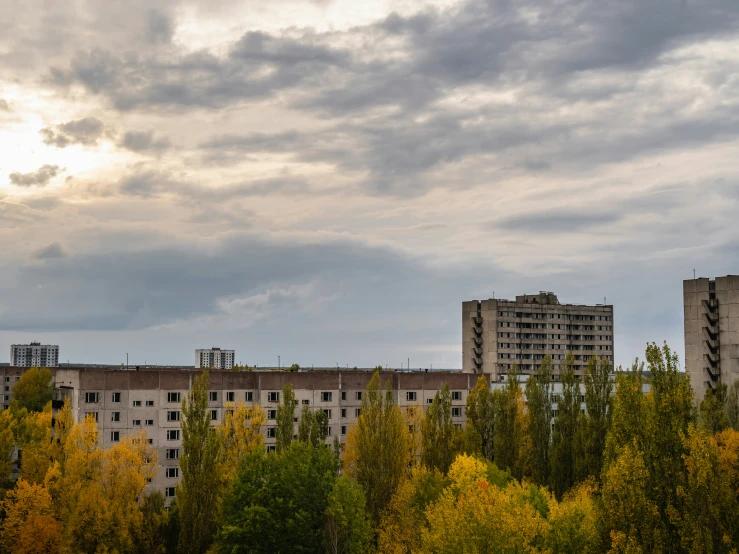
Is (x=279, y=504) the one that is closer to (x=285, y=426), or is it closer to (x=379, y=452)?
(x=379, y=452)

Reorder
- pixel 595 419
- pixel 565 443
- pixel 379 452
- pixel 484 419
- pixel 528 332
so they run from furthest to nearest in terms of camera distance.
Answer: pixel 528 332 < pixel 484 419 < pixel 565 443 < pixel 595 419 < pixel 379 452

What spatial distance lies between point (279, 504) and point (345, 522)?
5427 mm

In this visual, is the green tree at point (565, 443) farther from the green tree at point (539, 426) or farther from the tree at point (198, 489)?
the tree at point (198, 489)

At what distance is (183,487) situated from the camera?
5772 cm

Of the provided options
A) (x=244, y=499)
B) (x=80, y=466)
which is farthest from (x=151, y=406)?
(x=244, y=499)

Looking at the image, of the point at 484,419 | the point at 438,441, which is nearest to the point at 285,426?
the point at 438,441

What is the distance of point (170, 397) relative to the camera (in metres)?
80.9

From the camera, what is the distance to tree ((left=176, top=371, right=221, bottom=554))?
5678cm

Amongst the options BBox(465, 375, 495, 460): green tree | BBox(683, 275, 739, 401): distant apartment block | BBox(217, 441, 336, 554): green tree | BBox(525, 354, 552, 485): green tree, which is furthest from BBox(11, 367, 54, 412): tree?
BBox(683, 275, 739, 401): distant apartment block

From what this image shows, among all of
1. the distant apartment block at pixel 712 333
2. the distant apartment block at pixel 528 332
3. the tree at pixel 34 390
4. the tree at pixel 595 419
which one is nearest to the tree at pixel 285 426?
the tree at pixel 595 419

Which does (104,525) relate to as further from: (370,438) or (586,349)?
(586,349)

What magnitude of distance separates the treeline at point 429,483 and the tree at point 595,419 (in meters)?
0.15

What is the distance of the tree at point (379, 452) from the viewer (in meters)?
63.5

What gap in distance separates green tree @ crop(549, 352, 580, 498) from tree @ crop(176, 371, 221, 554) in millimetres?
29865
